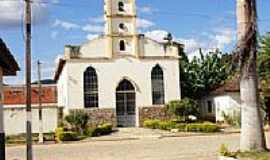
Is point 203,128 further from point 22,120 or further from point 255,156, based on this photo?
point 255,156

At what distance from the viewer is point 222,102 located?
50625mm

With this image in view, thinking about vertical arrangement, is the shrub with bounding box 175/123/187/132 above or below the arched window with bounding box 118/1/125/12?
below

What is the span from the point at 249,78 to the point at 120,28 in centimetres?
3167

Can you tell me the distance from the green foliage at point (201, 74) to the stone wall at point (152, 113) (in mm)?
9160

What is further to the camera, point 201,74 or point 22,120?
point 201,74

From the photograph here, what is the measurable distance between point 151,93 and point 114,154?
2423cm

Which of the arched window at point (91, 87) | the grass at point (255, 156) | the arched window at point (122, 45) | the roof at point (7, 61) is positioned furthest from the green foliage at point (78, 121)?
the grass at point (255, 156)

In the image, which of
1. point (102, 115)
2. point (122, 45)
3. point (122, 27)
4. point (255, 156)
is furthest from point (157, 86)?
point (255, 156)

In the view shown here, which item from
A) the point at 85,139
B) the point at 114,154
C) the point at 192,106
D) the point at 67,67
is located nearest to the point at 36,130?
the point at 67,67

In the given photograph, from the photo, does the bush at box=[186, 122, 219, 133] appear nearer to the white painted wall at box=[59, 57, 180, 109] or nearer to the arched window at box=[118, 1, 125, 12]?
the white painted wall at box=[59, 57, 180, 109]

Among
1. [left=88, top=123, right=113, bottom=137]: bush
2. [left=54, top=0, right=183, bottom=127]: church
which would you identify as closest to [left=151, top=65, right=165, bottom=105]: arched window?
[left=54, top=0, right=183, bottom=127]: church

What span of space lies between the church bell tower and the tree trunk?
30.8 metres

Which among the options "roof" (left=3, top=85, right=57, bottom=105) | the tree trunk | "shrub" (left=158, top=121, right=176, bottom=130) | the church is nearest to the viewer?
the tree trunk

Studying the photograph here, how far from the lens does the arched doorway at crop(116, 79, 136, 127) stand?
4862cm
